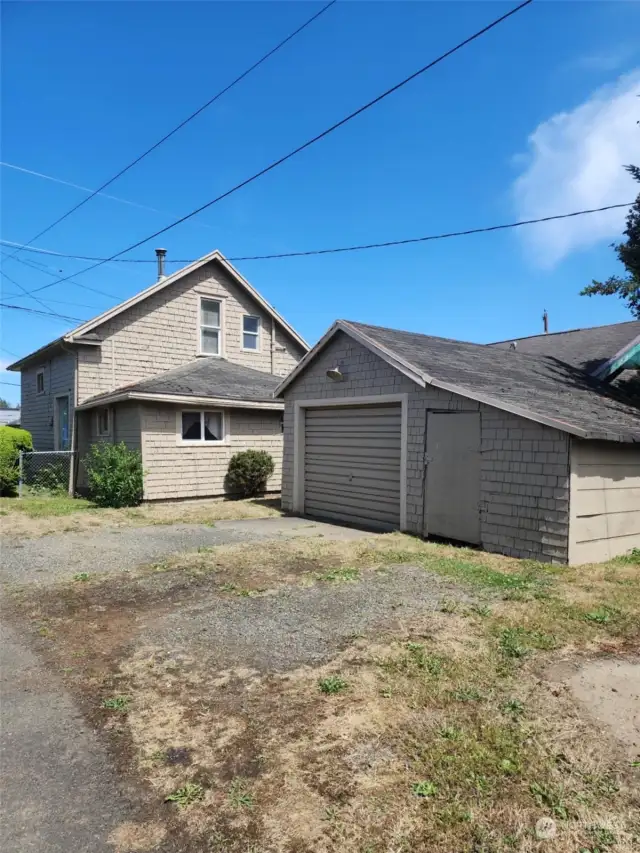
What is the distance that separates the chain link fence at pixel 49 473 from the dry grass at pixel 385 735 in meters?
11.4

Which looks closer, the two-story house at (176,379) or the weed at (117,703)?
the weed at (117,703)

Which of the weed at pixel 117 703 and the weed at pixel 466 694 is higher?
the weed at pixel 466 694

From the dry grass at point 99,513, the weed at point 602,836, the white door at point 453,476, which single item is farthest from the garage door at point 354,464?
the weed at point 602,836

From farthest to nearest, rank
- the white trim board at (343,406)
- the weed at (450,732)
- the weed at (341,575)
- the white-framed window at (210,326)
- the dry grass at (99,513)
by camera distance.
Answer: the white-framed window at (210,326) < the dry grass at (99,513) < the white trim board at (343,406) < the weed at (341,575) < the weed at (450,732)

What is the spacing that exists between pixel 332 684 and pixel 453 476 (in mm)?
5726

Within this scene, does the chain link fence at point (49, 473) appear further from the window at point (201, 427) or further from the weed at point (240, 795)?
the weed at point (240, 795)

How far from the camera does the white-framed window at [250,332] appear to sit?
1919cm

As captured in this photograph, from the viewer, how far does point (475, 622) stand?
17.5 feet

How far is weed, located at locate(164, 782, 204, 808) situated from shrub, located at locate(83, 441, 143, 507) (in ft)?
37.8

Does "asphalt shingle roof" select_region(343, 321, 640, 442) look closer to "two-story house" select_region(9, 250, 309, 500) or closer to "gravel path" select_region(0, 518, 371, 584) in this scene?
"gravel path" select_region(0, 518, 371, 584)

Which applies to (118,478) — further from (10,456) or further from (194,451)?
(10,456)

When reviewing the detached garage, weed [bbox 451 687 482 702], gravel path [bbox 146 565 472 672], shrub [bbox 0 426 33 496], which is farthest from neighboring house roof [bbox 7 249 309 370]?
weed [bbox 451 687 482 702]

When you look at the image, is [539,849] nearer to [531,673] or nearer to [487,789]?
[487,789]

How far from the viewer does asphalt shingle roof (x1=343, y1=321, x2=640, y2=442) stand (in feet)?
26.9
